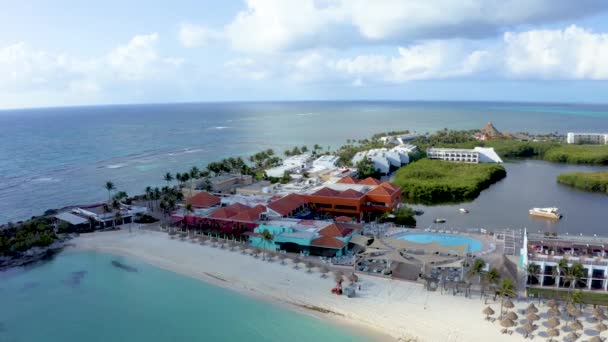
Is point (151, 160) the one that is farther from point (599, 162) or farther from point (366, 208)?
point (599, 162)

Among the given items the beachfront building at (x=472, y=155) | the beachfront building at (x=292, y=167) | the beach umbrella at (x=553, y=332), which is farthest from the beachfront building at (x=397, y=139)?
the beach umbrella at (x=553, y=332)

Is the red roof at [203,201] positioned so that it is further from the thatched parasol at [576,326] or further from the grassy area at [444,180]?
the thatched parasol at [576,326]

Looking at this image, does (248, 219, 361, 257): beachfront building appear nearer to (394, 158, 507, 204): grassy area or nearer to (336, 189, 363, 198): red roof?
(336, 189, 363, 198): red roof

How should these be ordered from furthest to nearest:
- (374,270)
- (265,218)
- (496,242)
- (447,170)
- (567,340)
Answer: (447,170)
(265,218)
(496,242)
(374,270)
(567,340)

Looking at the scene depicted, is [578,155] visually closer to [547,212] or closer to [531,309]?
[547,212]

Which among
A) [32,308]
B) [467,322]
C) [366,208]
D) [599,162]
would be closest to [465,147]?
[599,162]

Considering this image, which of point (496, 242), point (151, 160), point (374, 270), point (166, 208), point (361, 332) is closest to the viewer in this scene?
point (361, 332)
